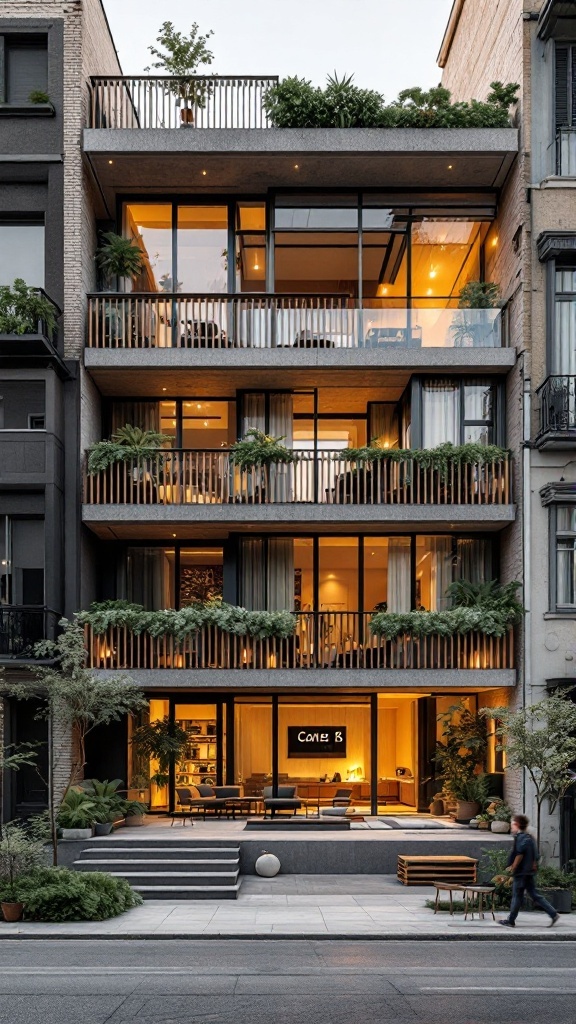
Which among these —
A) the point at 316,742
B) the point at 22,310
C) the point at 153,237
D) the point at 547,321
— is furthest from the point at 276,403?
the point at 316,742

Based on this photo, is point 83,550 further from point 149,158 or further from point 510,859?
point 510,859

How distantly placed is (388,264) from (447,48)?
10626 millimetres

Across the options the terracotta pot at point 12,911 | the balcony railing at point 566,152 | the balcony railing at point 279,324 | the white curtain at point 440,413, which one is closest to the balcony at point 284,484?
the white curtain at point 440,413

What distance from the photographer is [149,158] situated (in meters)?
23.9

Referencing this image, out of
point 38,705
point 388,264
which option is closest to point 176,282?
point 388,264

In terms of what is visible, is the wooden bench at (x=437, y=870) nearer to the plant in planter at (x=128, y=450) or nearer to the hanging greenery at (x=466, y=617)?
the hanging greenery at (x=466, y=617)

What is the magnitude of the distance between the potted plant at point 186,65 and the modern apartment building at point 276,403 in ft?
0.84

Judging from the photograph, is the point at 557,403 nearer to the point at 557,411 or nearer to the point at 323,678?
the point at 557,411

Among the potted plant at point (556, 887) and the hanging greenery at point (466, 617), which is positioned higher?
the hanging greenery at point (466, 617)

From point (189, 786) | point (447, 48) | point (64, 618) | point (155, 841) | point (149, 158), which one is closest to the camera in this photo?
point (155, 841)

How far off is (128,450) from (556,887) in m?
12.4

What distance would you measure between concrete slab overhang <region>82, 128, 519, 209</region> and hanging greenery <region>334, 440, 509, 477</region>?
251 inches

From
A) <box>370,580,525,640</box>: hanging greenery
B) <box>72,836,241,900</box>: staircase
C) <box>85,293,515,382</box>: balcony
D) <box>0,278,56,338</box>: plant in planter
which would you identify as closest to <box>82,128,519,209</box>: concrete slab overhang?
<box>85,293,515,382</box>: balcony

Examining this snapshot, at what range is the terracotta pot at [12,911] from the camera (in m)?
16.5
